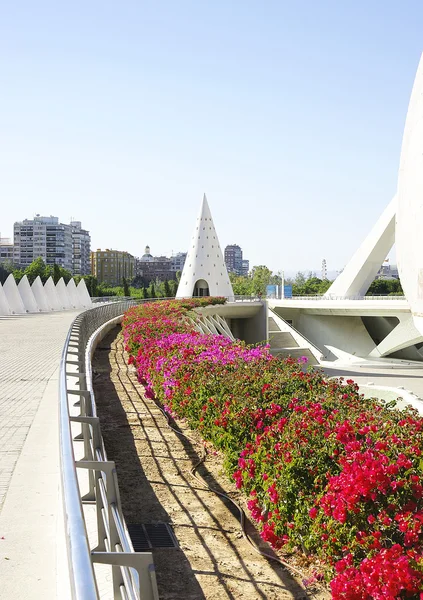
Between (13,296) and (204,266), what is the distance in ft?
85.2

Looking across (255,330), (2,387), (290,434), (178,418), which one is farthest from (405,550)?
(255,330)

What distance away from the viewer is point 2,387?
1146 cm

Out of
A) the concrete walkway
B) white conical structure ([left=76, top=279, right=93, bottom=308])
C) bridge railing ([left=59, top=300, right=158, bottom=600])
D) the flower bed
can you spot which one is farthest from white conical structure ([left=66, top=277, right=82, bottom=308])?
bridge railing ([left=59, top=300, right=158, bottom=600])

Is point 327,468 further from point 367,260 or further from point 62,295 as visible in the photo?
point 62,295

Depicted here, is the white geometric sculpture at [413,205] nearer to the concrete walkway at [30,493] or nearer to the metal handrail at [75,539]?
the concrete walkway at [30,493]

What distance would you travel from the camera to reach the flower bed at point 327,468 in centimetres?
396

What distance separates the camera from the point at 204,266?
215ft

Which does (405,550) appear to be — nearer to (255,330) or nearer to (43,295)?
(43,295)

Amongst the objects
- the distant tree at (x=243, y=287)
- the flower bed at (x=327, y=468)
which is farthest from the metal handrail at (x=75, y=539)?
the distant tree at (x=243, y=287)

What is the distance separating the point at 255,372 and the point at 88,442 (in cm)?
310

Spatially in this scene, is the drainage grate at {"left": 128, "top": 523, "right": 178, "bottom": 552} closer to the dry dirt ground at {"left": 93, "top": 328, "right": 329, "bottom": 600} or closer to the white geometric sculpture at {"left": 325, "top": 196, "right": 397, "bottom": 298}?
the dry dirt ground at {"left": 93, "top": 328, "right": 329, "bottom": 600}

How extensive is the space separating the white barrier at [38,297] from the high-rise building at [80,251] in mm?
127805

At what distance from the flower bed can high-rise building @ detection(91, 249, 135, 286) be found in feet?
566

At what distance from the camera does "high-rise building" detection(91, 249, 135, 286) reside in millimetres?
179375
